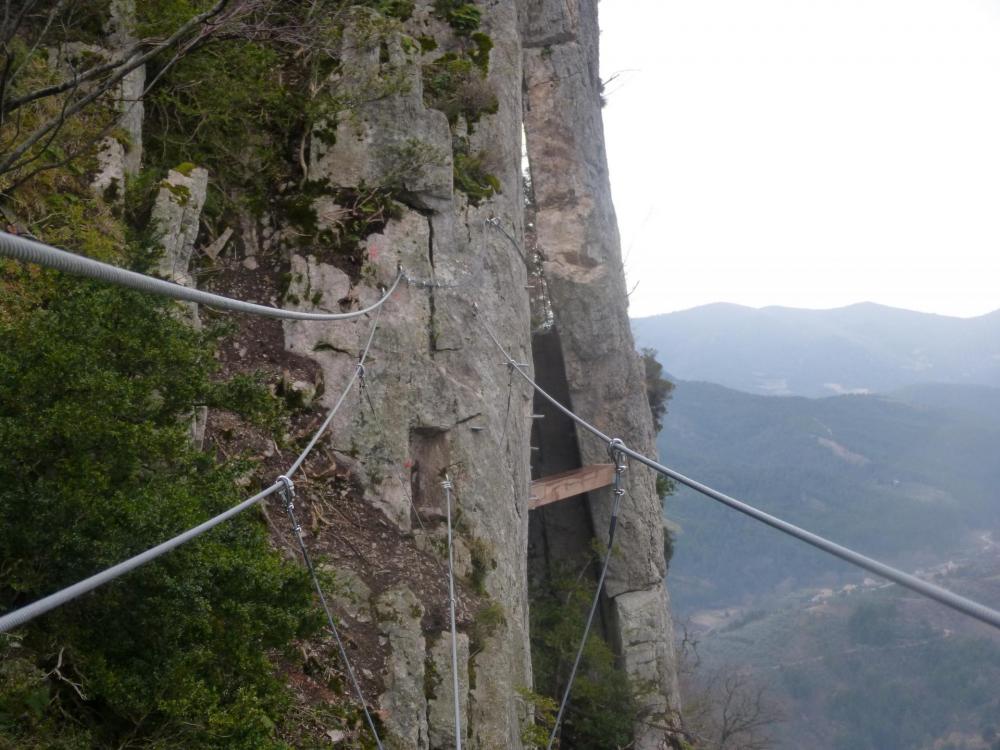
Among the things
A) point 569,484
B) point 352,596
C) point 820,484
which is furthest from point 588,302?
point 820,484

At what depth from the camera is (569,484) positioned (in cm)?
1466

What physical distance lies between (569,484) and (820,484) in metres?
91.2

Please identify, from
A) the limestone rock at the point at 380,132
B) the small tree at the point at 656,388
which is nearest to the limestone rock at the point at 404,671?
the limestone rock at the point at 380,132

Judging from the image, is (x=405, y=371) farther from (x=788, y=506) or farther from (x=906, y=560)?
(x=788, y=506)

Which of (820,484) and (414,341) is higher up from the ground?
(414,341)

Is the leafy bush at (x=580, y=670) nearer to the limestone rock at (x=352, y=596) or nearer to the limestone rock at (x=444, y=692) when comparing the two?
the limestone rock at (x=444, y=692)

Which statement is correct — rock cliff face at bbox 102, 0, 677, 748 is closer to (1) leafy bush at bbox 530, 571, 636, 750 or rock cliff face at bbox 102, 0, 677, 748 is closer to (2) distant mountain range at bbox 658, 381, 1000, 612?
(1) leafy bush at bbox 530, 571, 636, 750

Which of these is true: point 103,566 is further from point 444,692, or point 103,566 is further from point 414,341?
point 414,341

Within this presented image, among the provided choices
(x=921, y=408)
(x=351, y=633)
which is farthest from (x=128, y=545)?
(x=921, y=408)

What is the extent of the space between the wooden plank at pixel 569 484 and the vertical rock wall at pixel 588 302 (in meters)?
0.86

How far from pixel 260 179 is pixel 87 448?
6.19 meters

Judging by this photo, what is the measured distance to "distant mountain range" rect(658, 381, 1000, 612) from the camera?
8212cm

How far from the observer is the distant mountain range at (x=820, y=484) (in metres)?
82.1

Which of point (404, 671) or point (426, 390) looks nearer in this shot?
point (404, 671)
